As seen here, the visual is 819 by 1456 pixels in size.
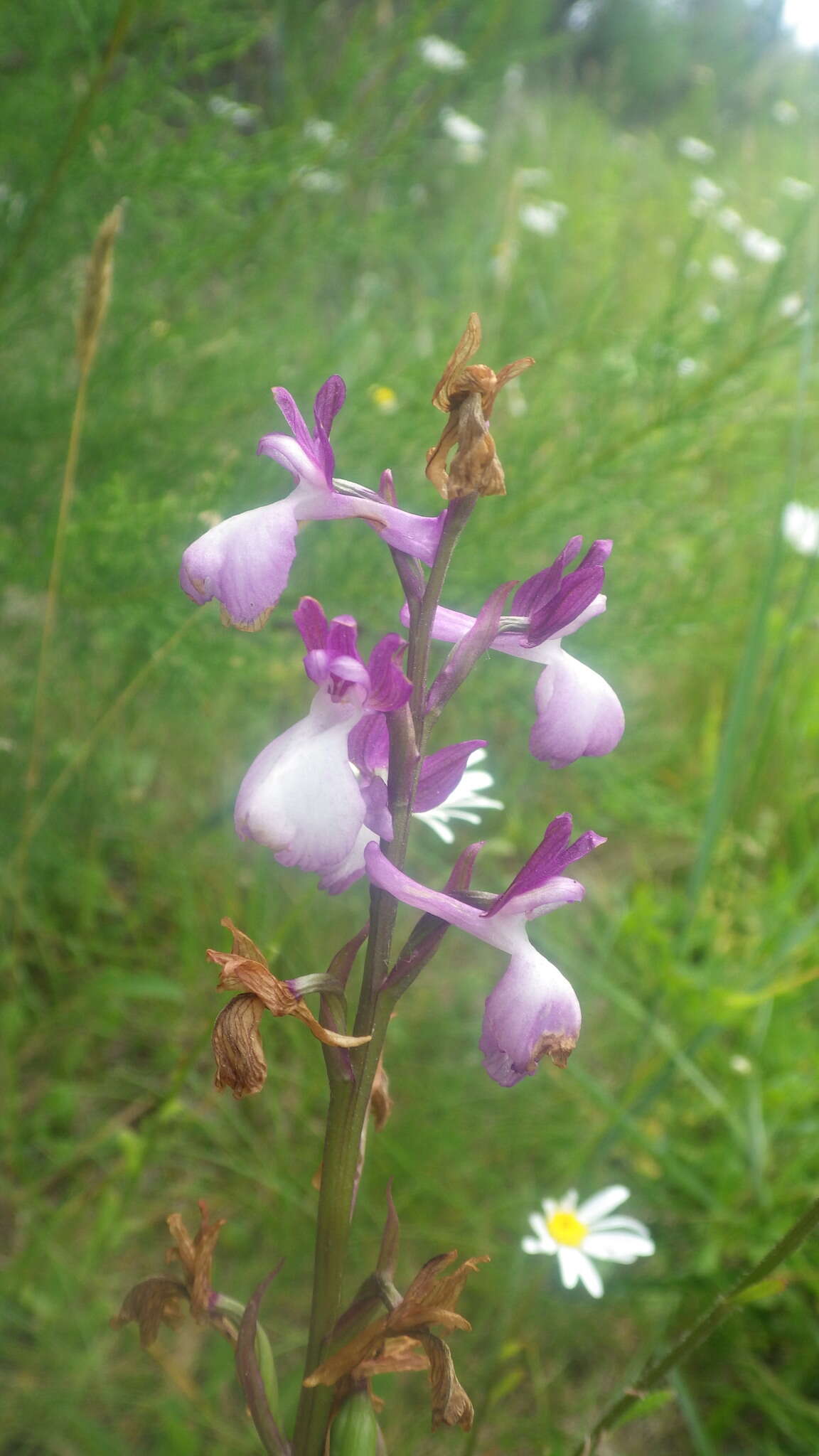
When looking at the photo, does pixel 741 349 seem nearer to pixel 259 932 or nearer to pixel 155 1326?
pixel 259 932

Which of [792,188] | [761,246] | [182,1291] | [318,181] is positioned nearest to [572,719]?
[182,1291]

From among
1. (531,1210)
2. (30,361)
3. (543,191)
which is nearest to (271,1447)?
(531,1210)

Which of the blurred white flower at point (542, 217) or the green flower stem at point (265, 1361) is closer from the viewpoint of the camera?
the green flower stem at point (265, 1361)

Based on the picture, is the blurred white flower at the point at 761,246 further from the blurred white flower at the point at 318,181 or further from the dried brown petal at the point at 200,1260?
the dried brown petal at the point at 200,1260

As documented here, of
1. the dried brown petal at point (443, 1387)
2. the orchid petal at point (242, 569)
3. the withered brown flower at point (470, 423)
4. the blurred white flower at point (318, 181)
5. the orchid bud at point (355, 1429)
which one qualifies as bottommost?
the orchid bud at point (355, 1429)

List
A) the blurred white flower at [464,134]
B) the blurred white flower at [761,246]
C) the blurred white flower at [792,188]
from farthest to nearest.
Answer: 1. the blurred white flower at [792,188]
2. the blurred white flower at [761,246]
3. the blurred white flower at [464,134]

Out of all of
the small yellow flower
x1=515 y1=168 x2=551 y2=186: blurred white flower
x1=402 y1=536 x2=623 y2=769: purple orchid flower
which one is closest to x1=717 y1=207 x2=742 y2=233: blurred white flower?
x1=515 y1=168 x2=551 y2=186: blurred white flower

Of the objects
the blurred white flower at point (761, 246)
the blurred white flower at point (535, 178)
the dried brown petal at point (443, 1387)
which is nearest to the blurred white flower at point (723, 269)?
the blurred white flower at point (761, 246)
